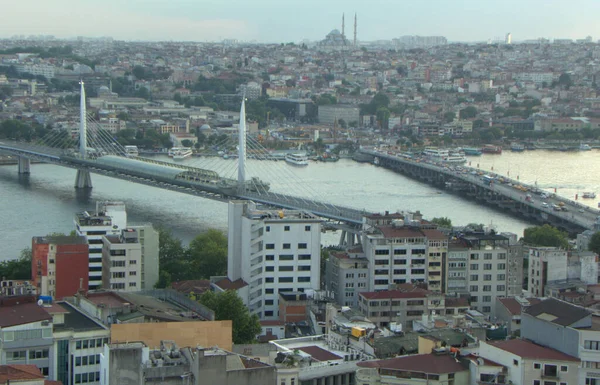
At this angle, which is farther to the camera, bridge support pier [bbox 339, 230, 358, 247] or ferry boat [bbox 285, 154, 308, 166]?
ferry boat [bbox 285, 154, 308, 166]

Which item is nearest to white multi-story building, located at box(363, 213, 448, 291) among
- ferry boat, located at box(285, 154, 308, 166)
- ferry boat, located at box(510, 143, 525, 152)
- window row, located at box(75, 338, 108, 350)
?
window row, located at box(75, 338, 108, 350)

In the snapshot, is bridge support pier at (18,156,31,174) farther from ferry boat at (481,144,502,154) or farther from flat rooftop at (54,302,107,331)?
flat rooftop at (54,302,107,331)

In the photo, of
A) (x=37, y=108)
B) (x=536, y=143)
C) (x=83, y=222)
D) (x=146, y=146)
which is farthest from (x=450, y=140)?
(x=83, y=222)

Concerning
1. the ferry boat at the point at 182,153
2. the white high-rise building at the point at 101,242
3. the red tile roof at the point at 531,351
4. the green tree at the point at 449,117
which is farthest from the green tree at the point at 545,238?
the green tree at the point at 449,117

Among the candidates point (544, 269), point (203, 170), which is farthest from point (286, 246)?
point (203, 170)

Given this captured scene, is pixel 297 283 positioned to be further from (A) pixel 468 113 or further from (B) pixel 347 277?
(A) pixel 468 113

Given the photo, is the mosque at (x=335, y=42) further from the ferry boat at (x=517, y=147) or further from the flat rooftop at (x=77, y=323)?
the flat rooftop at (x=77, y=323)

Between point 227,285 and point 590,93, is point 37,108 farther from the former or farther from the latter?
point 227,285
